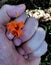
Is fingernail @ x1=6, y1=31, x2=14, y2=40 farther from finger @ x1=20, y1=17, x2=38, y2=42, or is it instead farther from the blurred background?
the blurred background

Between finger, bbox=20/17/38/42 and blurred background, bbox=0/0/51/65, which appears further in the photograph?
blurred background, bbox=0/0/51/65

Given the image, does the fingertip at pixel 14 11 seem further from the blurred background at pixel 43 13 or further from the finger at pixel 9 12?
the blurred background at pixel 43 13

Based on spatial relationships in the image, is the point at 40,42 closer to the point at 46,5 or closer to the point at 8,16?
the point at 8,16

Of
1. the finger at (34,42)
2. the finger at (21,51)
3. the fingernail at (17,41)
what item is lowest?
the finger at (21,51)

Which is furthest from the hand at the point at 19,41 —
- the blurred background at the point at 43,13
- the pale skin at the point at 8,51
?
the blurred background at the point at 43,13

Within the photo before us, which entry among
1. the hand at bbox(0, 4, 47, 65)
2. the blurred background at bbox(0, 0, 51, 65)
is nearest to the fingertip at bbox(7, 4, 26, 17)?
the hand at bbox(0, 4, 47, 65)

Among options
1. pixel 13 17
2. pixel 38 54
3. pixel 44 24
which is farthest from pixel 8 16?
pixel 44 24
